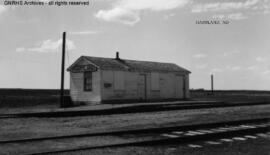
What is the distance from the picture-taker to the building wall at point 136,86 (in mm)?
29359

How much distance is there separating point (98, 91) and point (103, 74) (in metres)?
1.34

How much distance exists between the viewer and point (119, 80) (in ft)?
99.7

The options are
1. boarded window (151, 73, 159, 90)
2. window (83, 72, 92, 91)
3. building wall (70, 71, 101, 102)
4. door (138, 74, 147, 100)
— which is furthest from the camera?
boarded window (151, 73, 159, 90)

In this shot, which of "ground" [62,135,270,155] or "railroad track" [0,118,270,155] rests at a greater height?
"railroad track" [0,118,270,155]

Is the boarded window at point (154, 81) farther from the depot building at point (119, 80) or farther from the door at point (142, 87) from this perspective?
the door at point (142, 87)

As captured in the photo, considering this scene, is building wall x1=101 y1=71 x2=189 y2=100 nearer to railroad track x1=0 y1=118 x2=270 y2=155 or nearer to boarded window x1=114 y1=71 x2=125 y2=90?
boarded window x1=114 y1=71 x2=125 y2=90

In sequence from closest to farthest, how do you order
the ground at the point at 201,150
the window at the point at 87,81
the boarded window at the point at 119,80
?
1. the ground at the point at 201,150
2. the window at the point at 87,81
3. the boarded window at the point at 119,80

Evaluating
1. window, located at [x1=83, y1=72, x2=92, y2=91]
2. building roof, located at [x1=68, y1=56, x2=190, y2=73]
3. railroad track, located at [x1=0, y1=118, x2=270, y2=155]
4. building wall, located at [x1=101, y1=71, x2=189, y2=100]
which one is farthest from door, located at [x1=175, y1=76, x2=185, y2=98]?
railroad track, located at [x1=0, y1=118, x2=270, y2=155]

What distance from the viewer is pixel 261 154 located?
27.2 feet

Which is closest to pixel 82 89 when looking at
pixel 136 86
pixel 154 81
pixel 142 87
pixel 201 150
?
pixel 136 86

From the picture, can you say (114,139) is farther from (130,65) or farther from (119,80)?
(130,65)

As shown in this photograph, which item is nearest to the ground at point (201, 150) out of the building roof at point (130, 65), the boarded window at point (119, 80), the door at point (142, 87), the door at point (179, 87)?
the building roof at point (130, 65)

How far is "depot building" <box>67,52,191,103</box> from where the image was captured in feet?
96.1

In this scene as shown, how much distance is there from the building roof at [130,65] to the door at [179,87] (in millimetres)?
853
